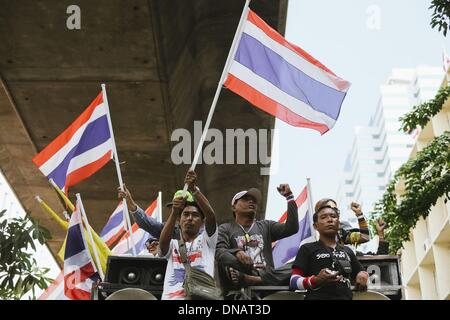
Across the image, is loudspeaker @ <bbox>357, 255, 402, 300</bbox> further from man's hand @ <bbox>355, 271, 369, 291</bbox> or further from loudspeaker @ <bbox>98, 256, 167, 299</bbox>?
loudspeaker @ <bbox>98, 256, 167, 299</bbox>

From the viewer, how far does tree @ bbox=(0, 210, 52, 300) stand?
7.82 metres

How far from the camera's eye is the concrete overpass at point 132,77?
37.2ft

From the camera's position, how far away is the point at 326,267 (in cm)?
514

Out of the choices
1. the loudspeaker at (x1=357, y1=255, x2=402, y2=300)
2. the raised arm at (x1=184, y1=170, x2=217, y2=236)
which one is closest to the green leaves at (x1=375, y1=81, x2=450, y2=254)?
the loudspeaker at (x1=357, y1=255, x2=402, y2=300)

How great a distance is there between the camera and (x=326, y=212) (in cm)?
556

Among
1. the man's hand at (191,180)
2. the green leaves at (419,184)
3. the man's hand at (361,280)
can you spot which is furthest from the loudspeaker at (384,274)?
the green leaves at (419,184)

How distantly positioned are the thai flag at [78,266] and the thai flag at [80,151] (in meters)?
0.64

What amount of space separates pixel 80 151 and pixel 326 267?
157 inches

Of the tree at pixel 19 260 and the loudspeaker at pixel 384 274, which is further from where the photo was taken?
the tree at pixel 19 260

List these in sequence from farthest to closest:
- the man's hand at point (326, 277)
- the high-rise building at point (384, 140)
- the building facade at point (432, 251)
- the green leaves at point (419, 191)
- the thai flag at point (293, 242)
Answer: the high-rise building at point (384, 140) < the building facade at point (432, 251) < the green leaves at point (419, 191) < the thai flag at point (293, 242) < the man's hand at point (326, 277)

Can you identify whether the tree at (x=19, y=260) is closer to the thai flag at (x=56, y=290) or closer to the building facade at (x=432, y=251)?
the thai flag at (x=56, y=290)

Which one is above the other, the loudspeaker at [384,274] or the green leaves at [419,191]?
the green leaves at [419,191]

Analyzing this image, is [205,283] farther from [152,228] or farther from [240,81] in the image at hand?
[240,81]
